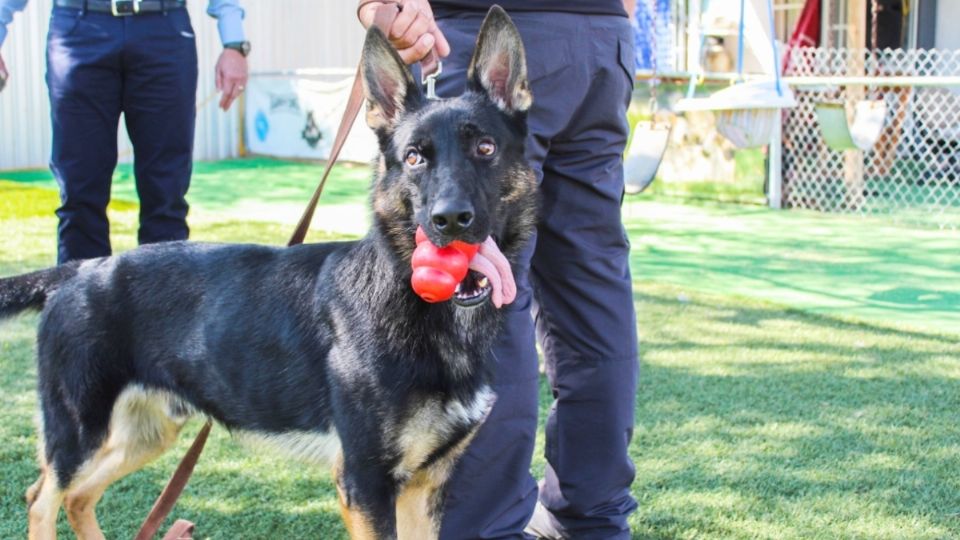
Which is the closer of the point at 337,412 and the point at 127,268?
the point at 337,412

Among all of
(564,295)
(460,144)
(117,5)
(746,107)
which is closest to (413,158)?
(460,144)

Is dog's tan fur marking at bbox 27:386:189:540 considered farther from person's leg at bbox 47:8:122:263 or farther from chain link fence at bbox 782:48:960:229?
chain link fence at bbox 782:48:960:229

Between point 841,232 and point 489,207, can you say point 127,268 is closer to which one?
point 489,207

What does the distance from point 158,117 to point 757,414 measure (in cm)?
274

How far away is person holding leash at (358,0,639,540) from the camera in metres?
2.81

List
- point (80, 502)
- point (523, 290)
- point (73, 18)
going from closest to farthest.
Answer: point (523, 290) → point (80, 502) → point (73, 18)

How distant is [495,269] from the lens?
252 cm

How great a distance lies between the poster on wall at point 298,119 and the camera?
14.4m

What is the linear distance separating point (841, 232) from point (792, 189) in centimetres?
167

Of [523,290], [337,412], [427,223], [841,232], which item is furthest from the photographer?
[841,232]

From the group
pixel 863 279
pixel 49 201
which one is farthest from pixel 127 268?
pixel 49 201

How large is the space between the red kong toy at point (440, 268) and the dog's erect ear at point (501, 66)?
43cm

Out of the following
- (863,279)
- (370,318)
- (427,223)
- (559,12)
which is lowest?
(863,279)

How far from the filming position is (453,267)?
2.46 metres
